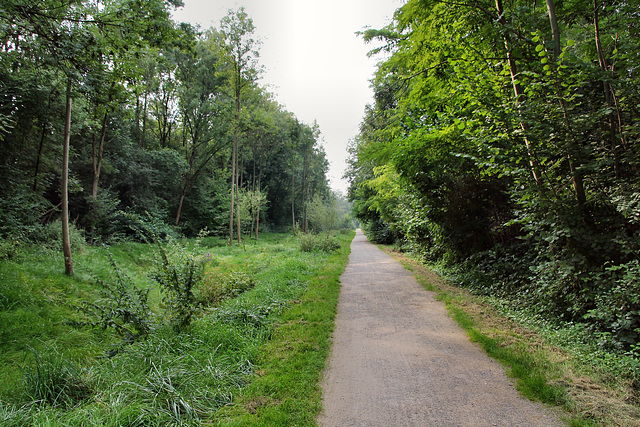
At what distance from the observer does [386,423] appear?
100.0 inches

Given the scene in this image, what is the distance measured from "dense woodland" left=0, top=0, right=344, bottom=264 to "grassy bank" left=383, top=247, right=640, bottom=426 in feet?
16.6

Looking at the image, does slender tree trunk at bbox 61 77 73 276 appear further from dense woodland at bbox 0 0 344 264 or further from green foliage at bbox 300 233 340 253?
green foliage at bbox 300 233 340 253

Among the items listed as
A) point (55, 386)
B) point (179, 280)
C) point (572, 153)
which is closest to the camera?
point (55, 386)

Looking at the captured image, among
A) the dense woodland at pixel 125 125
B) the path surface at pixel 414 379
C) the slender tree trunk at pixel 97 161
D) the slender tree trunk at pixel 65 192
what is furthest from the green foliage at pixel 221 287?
the slender tree trunk at pixel 97 161

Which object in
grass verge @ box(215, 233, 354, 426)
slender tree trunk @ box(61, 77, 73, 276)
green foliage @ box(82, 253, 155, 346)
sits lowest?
grass verge @ box(215, 233, 354, 426)

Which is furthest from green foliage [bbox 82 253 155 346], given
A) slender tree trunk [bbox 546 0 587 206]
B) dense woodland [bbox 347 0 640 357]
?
slender tree trunk [bbox 546 0 587 206]

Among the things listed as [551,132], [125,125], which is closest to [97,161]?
[125,125]

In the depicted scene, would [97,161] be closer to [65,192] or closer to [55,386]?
[65,192]

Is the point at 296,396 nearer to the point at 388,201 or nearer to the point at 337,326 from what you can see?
the point at 337,326

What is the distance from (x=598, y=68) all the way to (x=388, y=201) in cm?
1334

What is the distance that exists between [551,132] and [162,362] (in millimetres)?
6052

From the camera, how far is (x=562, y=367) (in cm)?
323

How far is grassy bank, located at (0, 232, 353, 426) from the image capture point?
2.62 m

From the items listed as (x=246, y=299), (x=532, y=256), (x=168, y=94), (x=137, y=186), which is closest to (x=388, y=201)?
(x=532, y=256)
